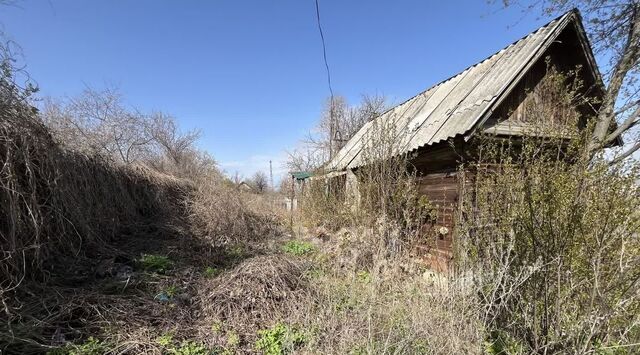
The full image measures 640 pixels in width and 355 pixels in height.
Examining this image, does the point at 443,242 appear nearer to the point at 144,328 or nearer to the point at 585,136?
the point at 585,136

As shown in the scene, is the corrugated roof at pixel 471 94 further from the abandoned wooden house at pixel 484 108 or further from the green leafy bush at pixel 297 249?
the green leafy bush at pixel 297 249

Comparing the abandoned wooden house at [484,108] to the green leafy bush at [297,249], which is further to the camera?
the green leafy bush at [297,249]

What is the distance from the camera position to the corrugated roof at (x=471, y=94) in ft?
19.9

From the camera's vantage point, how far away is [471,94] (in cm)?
716

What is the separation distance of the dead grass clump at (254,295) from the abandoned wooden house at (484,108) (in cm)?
318

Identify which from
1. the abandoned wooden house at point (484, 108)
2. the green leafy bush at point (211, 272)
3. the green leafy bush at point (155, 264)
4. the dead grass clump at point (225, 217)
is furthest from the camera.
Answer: the dead grass clump at point (225, 217)

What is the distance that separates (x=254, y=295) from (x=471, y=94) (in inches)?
250

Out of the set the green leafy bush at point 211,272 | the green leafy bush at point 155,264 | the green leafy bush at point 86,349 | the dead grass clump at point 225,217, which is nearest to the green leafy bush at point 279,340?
the green leafy bush at point 86,349

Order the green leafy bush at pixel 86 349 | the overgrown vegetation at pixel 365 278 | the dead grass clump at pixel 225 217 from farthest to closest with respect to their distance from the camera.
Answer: the dead grass clump at pixel 225 217, the green leafy bush at pixel 86 349, the overgrown vegetation at pixel 365 278

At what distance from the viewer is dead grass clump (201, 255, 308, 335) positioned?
144 inches

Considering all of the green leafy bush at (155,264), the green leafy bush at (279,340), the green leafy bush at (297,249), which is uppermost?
the green leafy bush at (155,264)

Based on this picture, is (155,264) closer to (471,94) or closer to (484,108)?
(484,108)

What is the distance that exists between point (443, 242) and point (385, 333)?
3.92m

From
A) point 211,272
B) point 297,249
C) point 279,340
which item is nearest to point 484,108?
point 297,249
